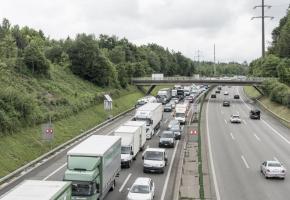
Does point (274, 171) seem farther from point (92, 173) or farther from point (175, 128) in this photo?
point (175, 128)

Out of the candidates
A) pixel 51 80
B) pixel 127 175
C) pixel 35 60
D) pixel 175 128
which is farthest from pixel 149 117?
pixel 51 80

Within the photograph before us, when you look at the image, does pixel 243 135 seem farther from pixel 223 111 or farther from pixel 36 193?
pixel 36 193

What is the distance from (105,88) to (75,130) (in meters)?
37.1

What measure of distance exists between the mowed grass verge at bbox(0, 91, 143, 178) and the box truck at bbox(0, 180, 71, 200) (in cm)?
1547

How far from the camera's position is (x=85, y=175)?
81.5 feet

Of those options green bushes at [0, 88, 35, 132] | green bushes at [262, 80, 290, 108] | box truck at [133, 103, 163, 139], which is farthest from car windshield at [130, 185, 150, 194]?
green bushes at [262, 80, 290, 108]

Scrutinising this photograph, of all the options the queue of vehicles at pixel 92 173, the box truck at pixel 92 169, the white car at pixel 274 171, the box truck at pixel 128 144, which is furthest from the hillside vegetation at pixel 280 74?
the box truck at pixel 92 169

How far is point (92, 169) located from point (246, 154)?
22.5 meters

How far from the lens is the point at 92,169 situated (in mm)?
25500

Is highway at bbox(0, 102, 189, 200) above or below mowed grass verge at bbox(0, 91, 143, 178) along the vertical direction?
below

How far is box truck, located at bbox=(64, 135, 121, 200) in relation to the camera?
24703 mm

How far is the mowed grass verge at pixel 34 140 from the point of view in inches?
1496

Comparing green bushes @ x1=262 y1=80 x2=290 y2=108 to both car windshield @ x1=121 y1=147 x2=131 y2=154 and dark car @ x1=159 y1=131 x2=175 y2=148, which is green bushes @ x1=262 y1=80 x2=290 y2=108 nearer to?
dark car @ x1=159 y1=131 x2=175 y2=148

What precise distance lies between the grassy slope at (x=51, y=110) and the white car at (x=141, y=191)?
11.5 metres
